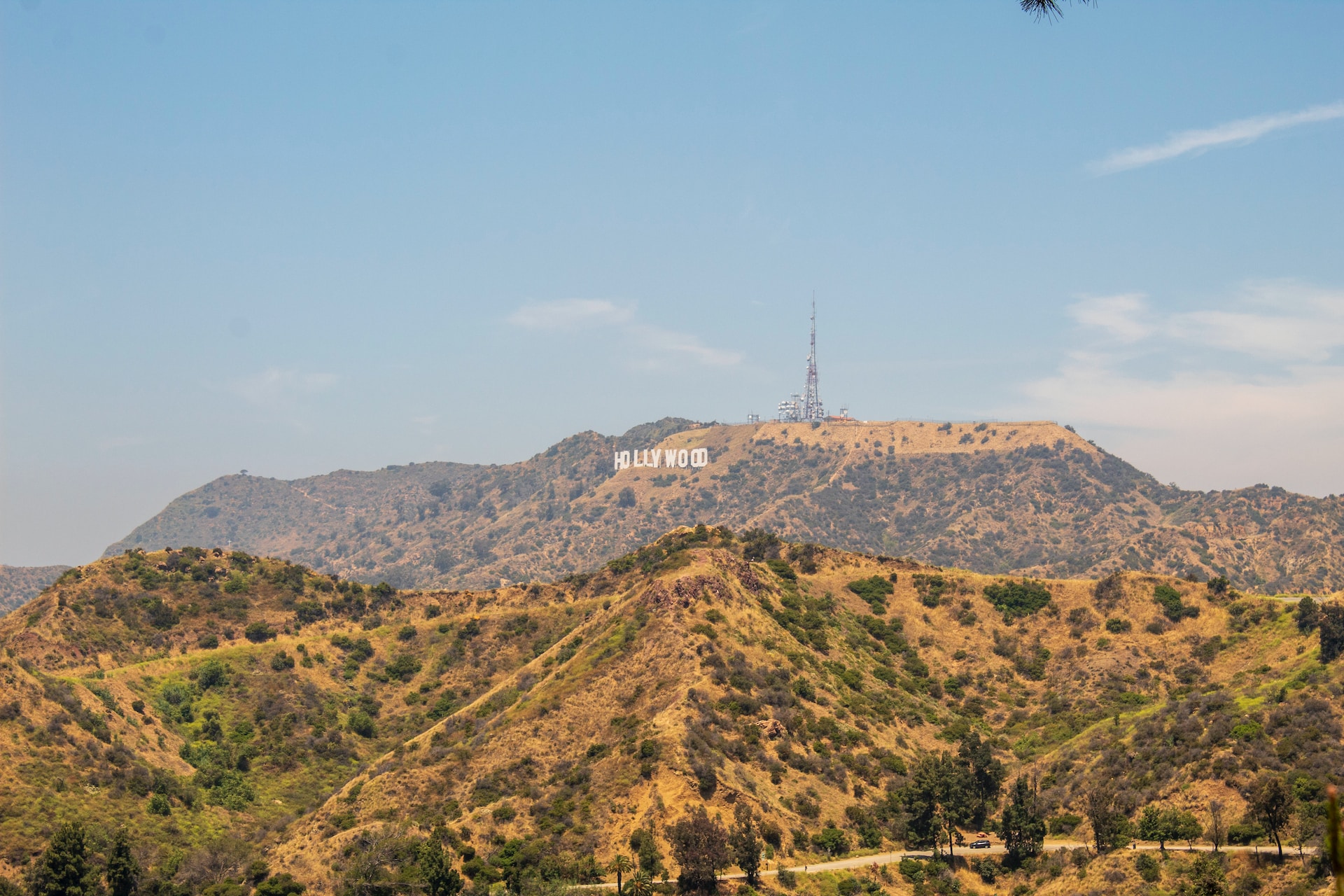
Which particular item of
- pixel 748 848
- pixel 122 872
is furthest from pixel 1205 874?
pixel 122 872

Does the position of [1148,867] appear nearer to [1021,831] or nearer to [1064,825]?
[1021,831]

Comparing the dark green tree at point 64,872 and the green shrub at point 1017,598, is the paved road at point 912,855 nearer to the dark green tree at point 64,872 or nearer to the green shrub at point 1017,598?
the dark green tree at point 64,872

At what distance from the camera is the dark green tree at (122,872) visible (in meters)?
83.2

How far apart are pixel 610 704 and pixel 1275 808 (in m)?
55.1

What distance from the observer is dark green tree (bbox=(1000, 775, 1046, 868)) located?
8112 cm

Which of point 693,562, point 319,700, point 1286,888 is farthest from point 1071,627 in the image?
point 319,700

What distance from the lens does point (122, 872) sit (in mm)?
83625

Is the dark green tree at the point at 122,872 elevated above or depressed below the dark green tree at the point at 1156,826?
below

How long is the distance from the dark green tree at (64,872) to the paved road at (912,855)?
3832 centimetres

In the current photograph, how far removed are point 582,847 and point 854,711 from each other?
38.6 m

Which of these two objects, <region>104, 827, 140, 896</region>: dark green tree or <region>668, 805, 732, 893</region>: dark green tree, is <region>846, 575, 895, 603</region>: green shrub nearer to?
<region>668, 805, 732, 893</region>: dark green tree

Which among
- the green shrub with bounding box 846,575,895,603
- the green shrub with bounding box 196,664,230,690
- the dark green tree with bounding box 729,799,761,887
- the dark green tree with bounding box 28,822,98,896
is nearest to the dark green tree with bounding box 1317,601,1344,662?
the green shrub with bounding box 846,575,895,603

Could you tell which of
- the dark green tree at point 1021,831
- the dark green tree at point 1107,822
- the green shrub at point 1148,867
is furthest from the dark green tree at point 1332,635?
the green shrub at point 1148,867

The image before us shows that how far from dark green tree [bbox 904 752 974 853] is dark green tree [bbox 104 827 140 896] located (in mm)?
60637
